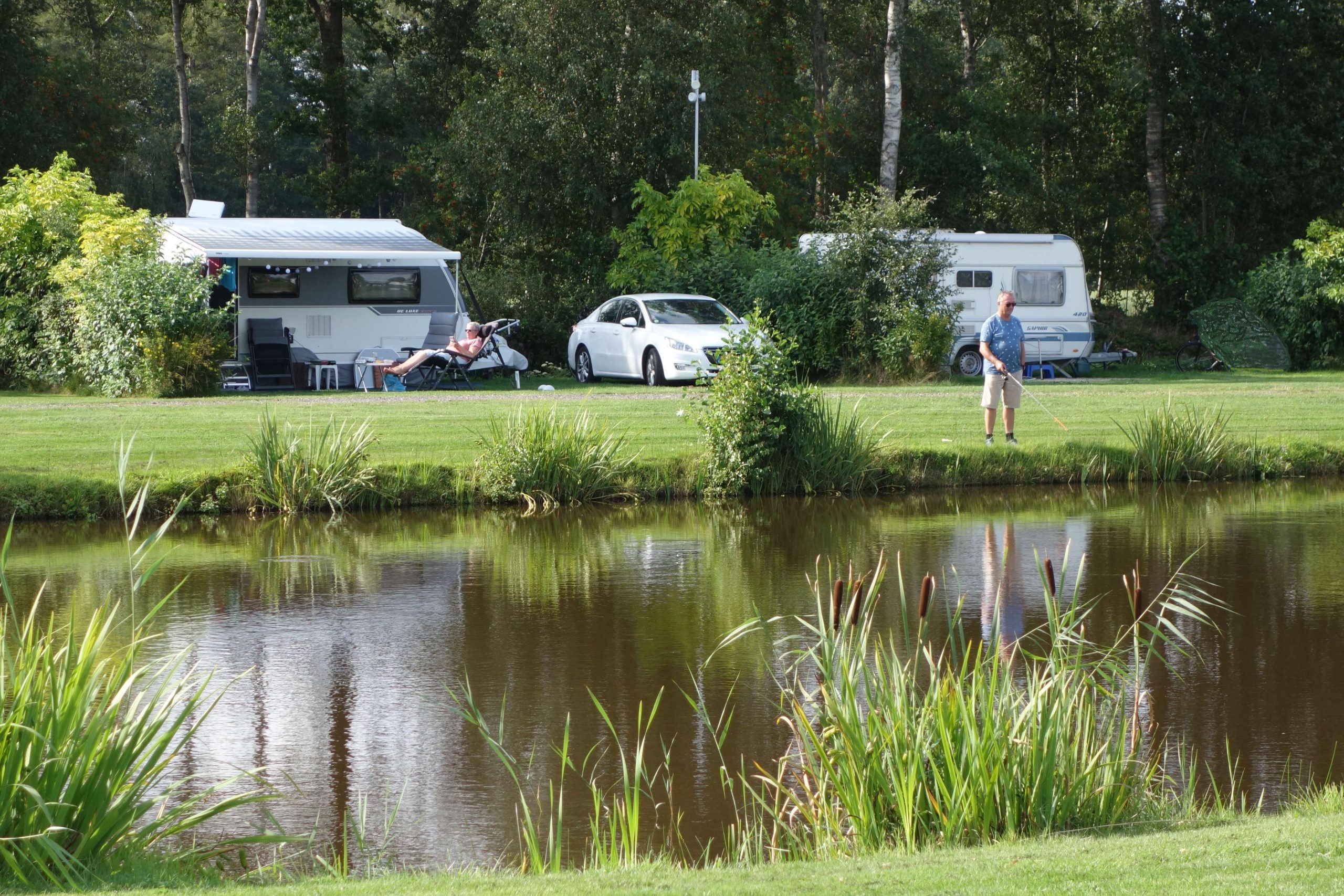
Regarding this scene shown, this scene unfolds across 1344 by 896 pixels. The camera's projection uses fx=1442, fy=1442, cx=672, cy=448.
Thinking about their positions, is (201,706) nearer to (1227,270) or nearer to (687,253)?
(687,253)

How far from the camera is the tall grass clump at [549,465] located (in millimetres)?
13516

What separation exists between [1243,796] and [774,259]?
19.2m

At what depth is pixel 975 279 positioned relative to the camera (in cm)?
2572

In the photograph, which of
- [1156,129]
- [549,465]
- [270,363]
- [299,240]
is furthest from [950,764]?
[1156,129]

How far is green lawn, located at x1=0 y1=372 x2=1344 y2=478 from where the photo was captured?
549 inches

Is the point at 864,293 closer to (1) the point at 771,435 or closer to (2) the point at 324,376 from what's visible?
(2) the point at 324,376

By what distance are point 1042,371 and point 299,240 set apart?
1297 cm

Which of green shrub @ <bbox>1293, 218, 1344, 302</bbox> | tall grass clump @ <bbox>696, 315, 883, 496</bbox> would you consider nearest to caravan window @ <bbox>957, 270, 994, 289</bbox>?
green shrub @ <bbox>1293, 218, 1344, 302</bbox>

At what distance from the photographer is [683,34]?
26844 millimetres

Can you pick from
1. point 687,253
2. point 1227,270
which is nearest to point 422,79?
point 687,253

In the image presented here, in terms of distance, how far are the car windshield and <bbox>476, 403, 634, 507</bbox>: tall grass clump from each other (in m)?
8.60

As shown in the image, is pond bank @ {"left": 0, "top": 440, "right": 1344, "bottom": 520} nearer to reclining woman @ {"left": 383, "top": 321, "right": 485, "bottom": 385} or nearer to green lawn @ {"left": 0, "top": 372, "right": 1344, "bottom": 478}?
green lawn @ {"left": 0, "top": 372, "right": 1344, "bottom": 478}

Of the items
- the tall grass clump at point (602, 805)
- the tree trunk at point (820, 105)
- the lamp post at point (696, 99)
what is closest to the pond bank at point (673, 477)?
the tall grass clump at point (602, 805)

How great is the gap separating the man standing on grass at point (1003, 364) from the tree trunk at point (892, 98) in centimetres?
1211
